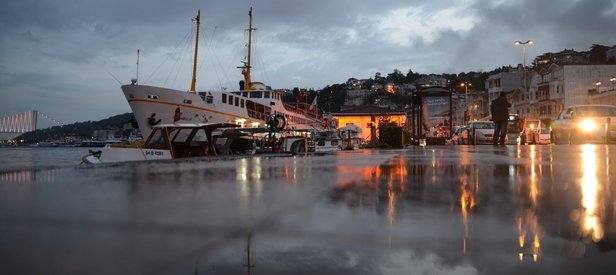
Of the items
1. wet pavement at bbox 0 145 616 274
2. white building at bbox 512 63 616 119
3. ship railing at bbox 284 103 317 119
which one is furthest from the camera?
white building at bbox 512 63 616 119

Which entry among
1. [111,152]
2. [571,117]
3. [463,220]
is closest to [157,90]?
[111,152]

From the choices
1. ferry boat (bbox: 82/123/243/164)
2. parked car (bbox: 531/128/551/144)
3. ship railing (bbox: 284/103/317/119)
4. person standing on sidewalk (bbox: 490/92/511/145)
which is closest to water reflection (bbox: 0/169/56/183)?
ferry boat (bbox: 82/123/243/164)

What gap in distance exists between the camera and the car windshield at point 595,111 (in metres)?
16.2

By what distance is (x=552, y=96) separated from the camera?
68125mm

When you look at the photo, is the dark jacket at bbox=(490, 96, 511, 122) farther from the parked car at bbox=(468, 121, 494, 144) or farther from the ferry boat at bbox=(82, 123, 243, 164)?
the ferry boat at bbox=(82, 123, 243, 164)

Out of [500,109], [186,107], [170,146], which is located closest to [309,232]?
[170,146]

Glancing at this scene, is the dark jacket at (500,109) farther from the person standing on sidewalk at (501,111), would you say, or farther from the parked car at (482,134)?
the parked car at (482,134)

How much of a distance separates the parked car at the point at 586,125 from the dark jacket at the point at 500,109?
2391mm

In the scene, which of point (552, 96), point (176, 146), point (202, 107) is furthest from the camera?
point (552, 96)

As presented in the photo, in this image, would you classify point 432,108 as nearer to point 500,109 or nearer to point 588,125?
point 500,109

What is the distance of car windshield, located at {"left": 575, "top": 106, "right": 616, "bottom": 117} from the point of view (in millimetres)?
16219

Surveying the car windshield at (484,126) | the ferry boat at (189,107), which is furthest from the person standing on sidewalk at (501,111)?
the ferry boat at (189,107)

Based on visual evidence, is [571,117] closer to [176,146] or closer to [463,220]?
[176,146]

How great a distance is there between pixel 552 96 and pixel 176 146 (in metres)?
68.0
